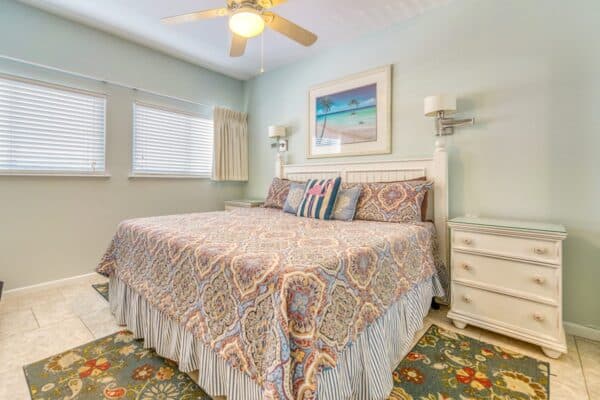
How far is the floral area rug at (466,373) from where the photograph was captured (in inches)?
53.0

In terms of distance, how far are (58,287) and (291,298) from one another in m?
3.02

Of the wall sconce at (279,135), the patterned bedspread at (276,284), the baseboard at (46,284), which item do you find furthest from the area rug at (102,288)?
the wall sconce at (279,135)

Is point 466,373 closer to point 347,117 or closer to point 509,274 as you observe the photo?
point 509,274

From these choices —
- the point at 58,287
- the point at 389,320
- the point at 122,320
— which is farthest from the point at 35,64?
the point at 389,320

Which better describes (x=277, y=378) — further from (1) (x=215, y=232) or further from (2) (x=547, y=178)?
(2) (x=547, y=178)

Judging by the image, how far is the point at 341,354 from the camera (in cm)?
109

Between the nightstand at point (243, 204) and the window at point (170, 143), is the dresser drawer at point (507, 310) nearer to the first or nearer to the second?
the nightstand at point (243, 204)

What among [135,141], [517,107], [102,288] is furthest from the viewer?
[135,141]

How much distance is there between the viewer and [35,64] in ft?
8.33

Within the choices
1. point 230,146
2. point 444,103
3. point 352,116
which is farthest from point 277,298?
point 230,146

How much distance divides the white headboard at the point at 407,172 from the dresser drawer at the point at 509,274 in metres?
0.35

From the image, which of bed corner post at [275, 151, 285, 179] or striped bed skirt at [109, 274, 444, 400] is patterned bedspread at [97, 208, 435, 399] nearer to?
striped bed skirt at [109, 274, 444, 400]

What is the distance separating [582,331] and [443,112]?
73.7 inches

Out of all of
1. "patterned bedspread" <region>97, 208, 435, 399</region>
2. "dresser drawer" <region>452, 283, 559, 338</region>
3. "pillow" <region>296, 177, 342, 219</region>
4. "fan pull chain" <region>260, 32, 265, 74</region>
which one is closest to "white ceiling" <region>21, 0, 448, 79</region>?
"fan pull chain" <region>260, 32, 265, 74</region>
